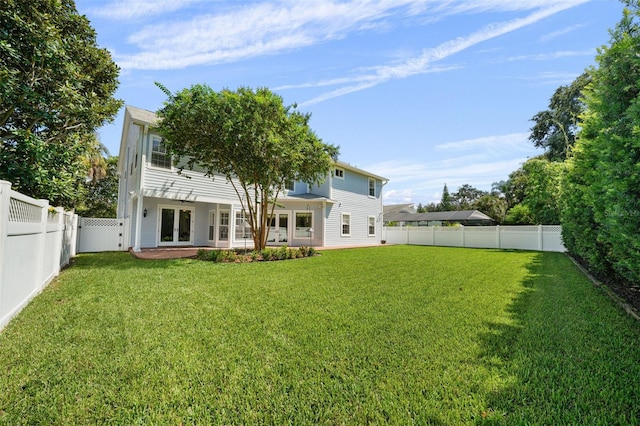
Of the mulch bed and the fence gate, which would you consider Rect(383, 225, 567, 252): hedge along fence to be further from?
the fence gate

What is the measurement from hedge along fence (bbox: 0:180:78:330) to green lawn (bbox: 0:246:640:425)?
0.27 m

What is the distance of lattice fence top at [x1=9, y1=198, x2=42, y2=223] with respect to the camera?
3461 millimetres

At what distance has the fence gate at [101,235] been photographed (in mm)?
11922

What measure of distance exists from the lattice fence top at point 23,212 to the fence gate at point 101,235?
8665 mm

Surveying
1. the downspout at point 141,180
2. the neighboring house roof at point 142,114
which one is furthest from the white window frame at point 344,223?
the neighboring house roof at point 142,114

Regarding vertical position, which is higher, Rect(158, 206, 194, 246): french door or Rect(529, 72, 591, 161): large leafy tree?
Rect(529, 72, 591, 161): large leafy tree

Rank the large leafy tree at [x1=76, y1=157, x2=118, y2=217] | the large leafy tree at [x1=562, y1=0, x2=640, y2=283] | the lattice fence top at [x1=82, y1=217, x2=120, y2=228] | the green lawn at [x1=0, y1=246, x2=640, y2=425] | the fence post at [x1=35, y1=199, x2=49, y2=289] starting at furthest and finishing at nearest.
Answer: the large leafy tree at [x1=76, y1=157, x2=118, y2=217] < the lattice fence top at [x1=82, y1=217, x2=120, y2=228] < the fence post at [x1=35, y1=199, x2=49, y2=289] < the large leafy tree at [x1=562, y1=0, x2=640, y2=283] < the green lawn at [x1=0, y1=246, x2=640, y2=425]

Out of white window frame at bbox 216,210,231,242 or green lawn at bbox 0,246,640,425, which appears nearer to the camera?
green lawn at bbox 0,246,640,425

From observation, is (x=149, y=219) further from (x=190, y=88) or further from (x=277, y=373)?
(x=277, y=373)

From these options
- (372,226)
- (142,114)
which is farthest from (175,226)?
(372,226)

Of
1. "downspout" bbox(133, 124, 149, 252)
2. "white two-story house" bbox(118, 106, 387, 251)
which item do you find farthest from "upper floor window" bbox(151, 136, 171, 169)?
"downspout" bbox(133, 124, 149, 252)

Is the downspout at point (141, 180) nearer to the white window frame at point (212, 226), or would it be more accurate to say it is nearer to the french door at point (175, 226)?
the french door at point (175, 226)

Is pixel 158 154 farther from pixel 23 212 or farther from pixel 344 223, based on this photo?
pixel 344 223

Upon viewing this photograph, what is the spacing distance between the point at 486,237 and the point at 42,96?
68.4 feet
